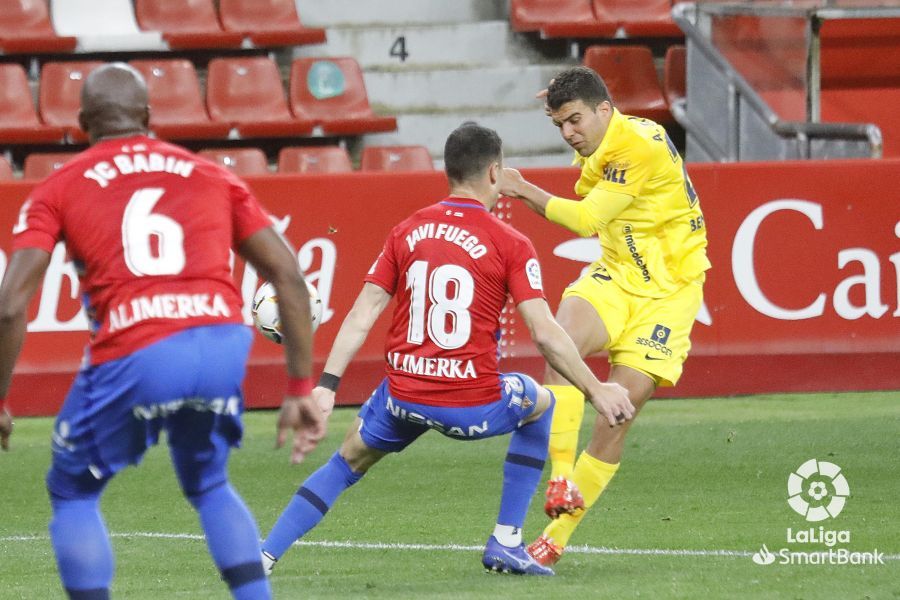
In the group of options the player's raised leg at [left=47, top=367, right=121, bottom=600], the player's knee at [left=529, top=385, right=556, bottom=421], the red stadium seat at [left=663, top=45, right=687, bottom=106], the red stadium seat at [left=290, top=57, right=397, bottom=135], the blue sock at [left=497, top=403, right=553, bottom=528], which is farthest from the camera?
the red stadium seat at [left=663, top=45, right=687, bottom=106]

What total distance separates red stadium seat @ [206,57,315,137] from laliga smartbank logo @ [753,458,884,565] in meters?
7.60

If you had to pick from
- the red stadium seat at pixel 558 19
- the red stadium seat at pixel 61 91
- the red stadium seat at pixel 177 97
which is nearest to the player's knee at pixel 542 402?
the red stadium seat at pixel 177 97

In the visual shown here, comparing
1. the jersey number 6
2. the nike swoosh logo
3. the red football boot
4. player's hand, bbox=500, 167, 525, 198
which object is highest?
the jersey number 6

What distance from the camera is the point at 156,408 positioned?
445 centimetres

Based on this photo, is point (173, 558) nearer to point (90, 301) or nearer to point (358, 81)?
point (90, 301)

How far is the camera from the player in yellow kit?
694cm

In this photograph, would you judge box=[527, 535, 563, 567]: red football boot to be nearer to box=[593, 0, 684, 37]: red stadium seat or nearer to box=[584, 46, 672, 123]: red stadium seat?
box=[584, 46, 672, 123]: red stadium seat

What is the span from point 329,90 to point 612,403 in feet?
34.3

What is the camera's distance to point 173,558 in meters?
6.89

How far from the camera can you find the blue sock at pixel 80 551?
4539mm

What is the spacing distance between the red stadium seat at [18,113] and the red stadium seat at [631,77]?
5.10 metres

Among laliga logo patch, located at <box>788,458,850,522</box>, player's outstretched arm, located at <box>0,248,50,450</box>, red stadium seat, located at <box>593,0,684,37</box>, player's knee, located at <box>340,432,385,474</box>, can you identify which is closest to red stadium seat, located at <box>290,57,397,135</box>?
red stadium seat, located at <box>593,0,684,37</box>

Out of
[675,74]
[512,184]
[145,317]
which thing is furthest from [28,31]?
[145,317]

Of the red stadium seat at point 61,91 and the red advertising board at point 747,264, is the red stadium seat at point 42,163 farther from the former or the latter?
the red advertising board at point 747,264
